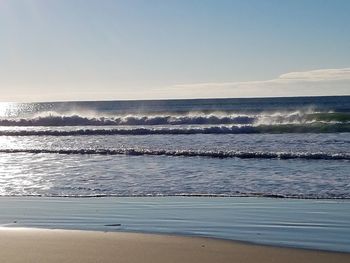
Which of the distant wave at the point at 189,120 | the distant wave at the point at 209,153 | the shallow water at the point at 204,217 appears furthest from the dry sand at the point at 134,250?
the distant wave at the point at 189,120

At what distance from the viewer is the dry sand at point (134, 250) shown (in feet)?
19.7

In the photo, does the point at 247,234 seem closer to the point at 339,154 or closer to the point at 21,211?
the point at 21,211

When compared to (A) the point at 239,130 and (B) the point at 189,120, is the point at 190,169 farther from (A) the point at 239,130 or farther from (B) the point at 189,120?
(B) the point at 189,120

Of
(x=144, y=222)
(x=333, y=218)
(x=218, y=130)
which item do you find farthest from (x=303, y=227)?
(x=218, y=130)

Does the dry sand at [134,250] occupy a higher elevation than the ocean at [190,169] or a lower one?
higher

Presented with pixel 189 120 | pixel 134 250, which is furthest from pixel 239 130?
pixel 134 250

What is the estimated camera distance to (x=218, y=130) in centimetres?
3061

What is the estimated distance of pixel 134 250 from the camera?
21.1 feet

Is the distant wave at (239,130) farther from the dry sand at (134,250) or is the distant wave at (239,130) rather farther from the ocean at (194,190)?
the dry sand at (134,250)

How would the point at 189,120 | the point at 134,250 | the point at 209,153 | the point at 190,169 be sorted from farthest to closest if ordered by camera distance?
the point at 189,120
the point at 209,153
the point at 190,169
the point at 134,250

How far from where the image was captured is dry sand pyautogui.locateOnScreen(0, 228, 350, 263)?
237 inches

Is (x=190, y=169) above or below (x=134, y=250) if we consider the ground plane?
below

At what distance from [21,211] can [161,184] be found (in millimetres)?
3690

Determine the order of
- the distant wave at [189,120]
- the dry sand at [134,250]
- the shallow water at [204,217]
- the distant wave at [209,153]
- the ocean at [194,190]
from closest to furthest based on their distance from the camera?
the dry sand at [134,250]
the shallow water at [204,217]
the ocean at [194,190]
the distant wave at [209,153]
the distant wave at [189,120]
